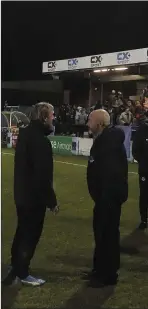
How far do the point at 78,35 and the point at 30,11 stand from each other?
15.4 ft

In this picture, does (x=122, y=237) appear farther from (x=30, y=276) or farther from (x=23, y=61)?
(x=23, y=61)

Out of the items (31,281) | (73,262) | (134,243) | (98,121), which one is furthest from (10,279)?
(134,243)

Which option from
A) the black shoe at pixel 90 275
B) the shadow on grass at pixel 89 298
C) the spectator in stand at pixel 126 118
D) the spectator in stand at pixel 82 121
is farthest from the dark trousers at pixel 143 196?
the spectator in stand at pixel 82 121

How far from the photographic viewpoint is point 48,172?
4.41 m

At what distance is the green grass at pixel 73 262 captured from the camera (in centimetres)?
441

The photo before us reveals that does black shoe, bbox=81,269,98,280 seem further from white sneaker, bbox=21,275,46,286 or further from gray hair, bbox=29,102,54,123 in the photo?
gray hair, bbox=29,102,54,123

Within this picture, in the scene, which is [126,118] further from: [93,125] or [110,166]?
[110,166]

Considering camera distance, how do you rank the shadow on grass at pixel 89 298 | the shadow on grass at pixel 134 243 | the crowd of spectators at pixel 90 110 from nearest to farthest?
the shadow on grass at pixel 89 298 < the shadow on grass at pixel 134 243 < the crowd of spectators at pixel 90 110

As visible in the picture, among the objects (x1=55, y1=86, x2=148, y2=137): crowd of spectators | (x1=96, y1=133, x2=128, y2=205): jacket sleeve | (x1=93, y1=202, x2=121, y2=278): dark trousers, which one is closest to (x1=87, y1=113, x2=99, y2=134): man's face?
(x1=96, y1=133, x2=128, y2=205): jacket sleeve

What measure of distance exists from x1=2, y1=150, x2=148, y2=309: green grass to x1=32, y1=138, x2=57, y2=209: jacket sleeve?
3.06 feet

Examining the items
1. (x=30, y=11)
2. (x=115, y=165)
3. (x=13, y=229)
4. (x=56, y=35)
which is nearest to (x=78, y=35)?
(x=56, y=35)

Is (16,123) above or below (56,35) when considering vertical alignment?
below

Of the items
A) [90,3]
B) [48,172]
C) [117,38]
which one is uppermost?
[90,3]

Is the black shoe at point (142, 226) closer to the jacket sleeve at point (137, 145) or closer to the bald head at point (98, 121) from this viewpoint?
the jacket sleeve at point (137, 145)
